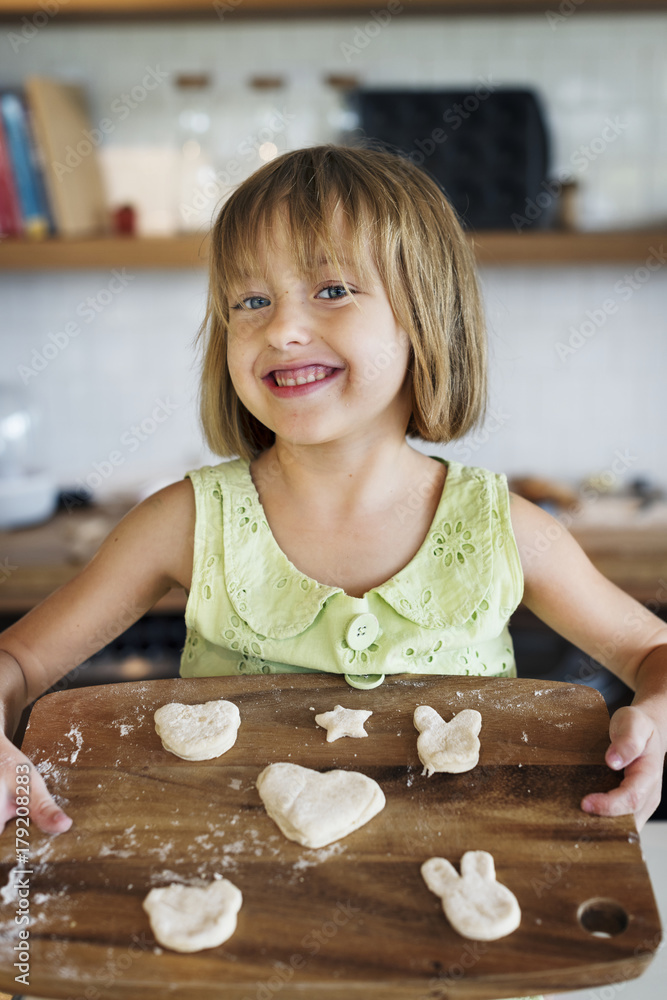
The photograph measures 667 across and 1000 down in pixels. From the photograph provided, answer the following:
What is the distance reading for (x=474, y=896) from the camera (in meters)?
0.57

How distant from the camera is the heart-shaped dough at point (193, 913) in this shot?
546 mm

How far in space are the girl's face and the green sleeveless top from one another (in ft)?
0.52

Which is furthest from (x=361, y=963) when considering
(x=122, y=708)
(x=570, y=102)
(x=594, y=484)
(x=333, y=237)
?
(x=570, y=102)

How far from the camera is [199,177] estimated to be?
210cm

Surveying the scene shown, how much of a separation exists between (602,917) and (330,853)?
0.19 meters

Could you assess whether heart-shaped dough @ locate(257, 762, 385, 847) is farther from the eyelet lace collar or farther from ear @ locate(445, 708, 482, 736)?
the eyelet lace collar

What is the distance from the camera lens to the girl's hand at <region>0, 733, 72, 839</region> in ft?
2.16

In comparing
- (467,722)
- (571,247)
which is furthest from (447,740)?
(571,247)

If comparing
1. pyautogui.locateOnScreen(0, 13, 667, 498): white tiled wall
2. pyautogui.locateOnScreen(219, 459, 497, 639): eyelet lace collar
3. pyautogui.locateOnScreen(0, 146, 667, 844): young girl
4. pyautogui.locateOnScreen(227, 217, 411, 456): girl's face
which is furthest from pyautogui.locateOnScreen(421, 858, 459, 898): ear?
pyautogui.locateOnScreen(0, 13, 667, 498): white tiled wall

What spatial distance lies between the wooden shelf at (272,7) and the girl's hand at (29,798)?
1839 millimetres

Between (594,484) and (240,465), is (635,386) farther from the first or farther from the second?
(240,465)

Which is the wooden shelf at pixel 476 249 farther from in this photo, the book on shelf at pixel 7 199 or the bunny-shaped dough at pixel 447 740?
the bunny-shaped dough at pixel 447 740

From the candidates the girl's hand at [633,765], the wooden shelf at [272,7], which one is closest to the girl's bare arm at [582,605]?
the girl's hand at [633,765]

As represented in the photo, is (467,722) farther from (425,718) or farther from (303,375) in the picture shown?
(303,375)
